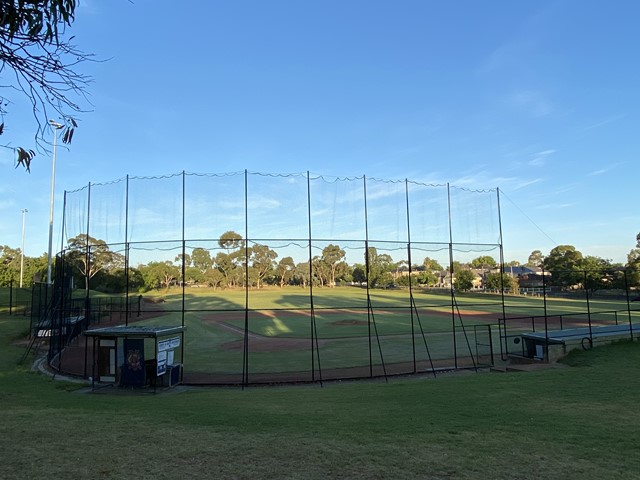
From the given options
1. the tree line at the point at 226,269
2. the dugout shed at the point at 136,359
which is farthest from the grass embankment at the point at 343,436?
the tree line at the point at 226,269

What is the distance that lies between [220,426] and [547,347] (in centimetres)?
1539

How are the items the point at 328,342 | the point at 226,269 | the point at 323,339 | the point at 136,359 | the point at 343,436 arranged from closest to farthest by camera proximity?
the point at 343,436, the point at 136,359, the point at 226,269, the point at 328,342, the point at 323,339

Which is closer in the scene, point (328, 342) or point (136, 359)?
point (136, 359)

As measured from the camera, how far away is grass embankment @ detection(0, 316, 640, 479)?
486 centimetres

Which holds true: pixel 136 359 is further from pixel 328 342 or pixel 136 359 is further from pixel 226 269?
pixel 328 342

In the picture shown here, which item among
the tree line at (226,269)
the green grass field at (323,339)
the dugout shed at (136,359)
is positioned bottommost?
the green grass field at (323,339)

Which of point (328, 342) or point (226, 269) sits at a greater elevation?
point (226, 269)

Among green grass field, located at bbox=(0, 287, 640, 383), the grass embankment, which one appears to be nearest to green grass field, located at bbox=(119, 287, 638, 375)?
green grass field, located at bbox=(0, 287, 640, 383)

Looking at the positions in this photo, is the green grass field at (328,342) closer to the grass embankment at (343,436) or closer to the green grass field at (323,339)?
the green grass field at (323,339)

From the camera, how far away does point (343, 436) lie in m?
6.23

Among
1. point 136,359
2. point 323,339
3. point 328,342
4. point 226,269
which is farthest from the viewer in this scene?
point 323,339

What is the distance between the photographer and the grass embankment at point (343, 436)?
4859 millimetres

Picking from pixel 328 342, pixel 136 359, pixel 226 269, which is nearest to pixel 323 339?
pixel 328 342

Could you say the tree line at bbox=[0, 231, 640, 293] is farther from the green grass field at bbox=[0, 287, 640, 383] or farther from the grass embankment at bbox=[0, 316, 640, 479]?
the grass embankment at bbox=[0, 316, 640, 479]
